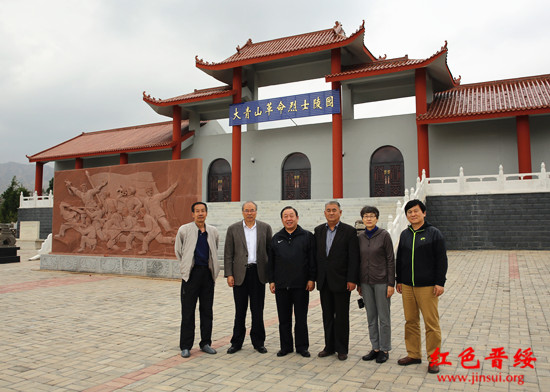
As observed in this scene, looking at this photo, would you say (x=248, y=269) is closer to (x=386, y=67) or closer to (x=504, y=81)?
(x=386, y=67)

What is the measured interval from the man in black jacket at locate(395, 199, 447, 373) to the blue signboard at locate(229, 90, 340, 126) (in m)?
13.7

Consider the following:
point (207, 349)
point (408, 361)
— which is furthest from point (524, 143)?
point (207, 349)

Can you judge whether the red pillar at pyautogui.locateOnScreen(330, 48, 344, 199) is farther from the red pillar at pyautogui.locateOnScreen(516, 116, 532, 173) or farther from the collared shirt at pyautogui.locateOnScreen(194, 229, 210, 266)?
the collared shirt at pyautogui.locateOnScreen(194, 229, 210, 266)

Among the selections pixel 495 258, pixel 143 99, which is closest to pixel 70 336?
pixel 495 258

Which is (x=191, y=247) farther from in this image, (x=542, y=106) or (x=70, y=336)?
(x=542, y=106)

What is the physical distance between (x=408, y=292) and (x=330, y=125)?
15.3 meters

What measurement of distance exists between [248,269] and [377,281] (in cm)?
130

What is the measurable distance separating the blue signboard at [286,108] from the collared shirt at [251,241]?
13289mm

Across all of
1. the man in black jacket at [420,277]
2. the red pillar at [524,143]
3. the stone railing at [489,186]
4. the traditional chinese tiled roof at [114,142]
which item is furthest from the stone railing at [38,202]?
the man in black jacket at [420,277]

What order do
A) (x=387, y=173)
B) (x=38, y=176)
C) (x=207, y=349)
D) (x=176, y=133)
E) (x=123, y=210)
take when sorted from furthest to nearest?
1. (x=38, y=176)
2. (x=176, y=133)
3. (x=387, y=173)
4. (x=123, y=210)
5. (x=207, y=349)

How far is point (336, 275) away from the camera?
12.7 ft

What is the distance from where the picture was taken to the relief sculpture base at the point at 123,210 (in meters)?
8.91
